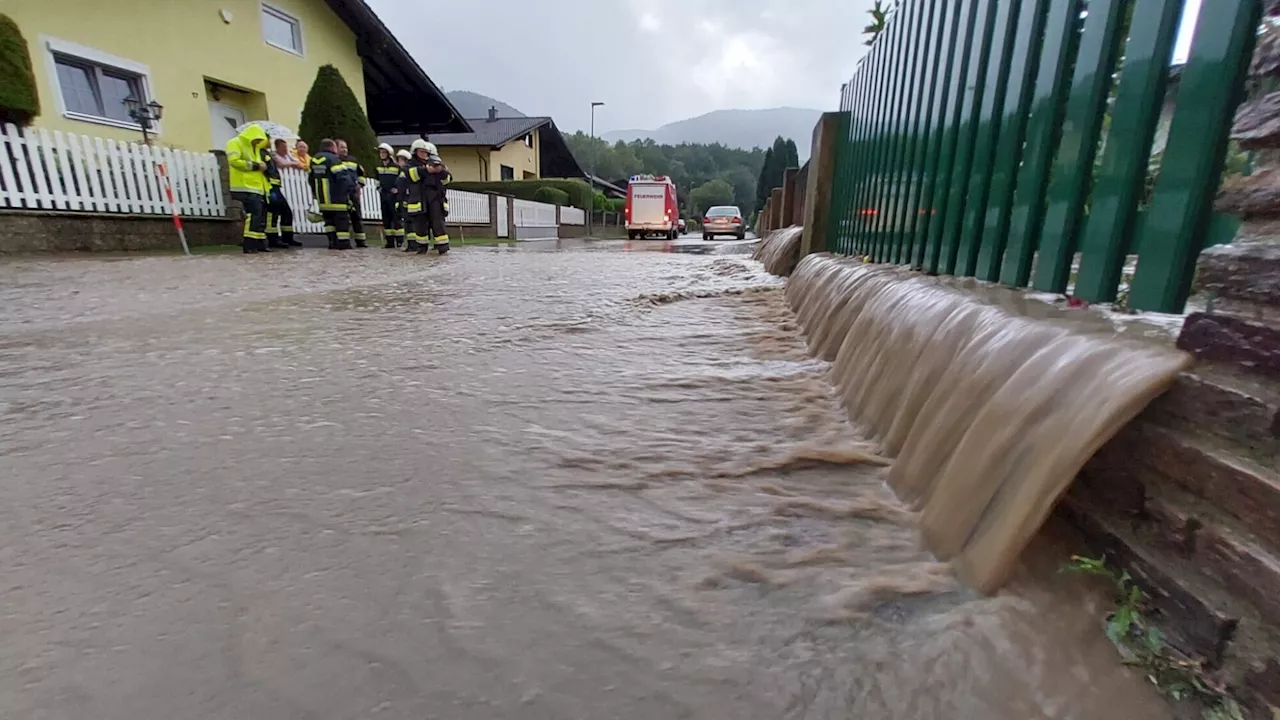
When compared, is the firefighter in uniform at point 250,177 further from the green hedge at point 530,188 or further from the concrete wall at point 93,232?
the green hedge at point 530,188

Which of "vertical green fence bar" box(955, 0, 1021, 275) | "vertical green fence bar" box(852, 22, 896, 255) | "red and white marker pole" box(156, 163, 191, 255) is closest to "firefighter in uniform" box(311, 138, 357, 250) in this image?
"red and white marker pole" box(156, 163, 191, 255)

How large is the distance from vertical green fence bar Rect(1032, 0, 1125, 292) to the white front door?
50.5 feet

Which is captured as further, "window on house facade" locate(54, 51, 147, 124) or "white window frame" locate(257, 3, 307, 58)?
"white window frame" locate(257, 3, 307, 58)

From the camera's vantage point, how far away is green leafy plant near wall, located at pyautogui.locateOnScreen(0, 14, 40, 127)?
7.51 meters

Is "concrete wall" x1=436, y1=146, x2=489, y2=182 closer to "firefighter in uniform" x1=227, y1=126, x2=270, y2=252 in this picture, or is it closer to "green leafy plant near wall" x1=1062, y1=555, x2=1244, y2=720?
"firefighter in uniform" x1=227, y1=126, x2=270, y2=252

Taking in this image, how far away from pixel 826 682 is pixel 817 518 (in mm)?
479

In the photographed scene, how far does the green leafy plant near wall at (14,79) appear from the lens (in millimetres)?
7508

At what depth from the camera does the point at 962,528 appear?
44.6 inches

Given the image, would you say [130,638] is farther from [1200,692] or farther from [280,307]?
[280,307]

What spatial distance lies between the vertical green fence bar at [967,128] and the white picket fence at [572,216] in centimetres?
2309

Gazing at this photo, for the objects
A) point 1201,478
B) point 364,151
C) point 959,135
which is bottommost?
point 1201,478

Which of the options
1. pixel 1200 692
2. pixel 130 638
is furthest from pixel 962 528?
pixel 130 638

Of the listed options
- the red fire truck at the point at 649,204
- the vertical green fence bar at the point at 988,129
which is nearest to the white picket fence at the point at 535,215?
the red fire truck at the point at 649,204

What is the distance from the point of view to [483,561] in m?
1.13
